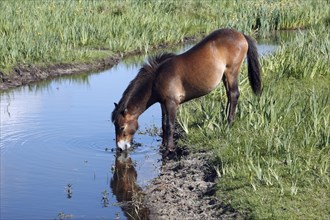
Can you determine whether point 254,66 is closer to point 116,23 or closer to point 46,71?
point 46,71

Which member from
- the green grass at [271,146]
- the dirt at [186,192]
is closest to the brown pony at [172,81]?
the green grass at [271,146]

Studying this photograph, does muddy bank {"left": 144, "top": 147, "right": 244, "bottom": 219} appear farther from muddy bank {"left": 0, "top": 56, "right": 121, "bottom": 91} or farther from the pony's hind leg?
muddy bank {"left": 0, "top": 56, "right": 121, "bottom": 91}

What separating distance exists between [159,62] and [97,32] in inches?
311

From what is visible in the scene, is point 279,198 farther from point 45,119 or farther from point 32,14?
point 32,14

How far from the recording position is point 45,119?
1187 cm

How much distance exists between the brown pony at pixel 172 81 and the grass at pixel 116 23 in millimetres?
5183

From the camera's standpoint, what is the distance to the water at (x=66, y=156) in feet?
26.6

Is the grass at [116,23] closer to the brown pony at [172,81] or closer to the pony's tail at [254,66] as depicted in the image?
the brown pony at [172,81]

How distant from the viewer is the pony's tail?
1023cm

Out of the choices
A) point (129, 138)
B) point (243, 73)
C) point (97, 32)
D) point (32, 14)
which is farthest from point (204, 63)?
point (32, 14)

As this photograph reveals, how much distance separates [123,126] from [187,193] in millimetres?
1961

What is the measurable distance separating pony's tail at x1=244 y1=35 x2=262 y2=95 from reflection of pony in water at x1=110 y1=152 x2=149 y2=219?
1989 mm

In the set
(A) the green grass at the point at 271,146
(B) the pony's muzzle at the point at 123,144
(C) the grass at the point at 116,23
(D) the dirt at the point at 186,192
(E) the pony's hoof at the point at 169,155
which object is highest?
(A) the green grass at the point at 271,146

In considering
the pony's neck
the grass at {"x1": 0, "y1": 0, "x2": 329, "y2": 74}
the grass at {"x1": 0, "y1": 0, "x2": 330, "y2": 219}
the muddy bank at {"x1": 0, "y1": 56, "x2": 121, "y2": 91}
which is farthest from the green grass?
the grass at {"x1": 0, "y1": 0, "x2": 329, "y2": 74}
